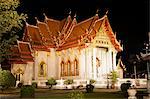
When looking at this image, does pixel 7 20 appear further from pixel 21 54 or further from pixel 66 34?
pixel 66 34

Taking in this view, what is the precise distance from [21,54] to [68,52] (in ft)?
17.8

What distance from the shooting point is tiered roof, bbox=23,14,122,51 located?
108 ft

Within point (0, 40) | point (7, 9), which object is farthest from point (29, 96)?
point (7, 9)

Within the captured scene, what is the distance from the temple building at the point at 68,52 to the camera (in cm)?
3259

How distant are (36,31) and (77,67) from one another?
746cm

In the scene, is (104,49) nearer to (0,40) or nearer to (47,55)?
(47,55)

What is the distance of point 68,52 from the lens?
3484cm

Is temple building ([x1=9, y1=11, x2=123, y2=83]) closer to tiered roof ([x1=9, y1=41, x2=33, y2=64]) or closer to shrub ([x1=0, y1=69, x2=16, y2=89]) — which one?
tiered roof ([x1=9, y1=41, x2=33, y2=64])

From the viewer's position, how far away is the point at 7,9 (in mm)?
19484

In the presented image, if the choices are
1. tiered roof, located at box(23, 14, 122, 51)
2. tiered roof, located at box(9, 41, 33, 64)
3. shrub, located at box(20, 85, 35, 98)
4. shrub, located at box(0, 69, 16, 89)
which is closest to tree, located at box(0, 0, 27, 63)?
shrub, located at box(0, 69, 16, 89)

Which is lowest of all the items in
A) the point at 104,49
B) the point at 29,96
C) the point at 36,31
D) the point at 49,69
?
the point at 29,96

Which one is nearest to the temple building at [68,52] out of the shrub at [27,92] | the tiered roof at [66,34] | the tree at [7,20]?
the tiered roof at [66,34]

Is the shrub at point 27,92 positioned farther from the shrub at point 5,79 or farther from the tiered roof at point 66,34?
the tiered roof at point 66,34

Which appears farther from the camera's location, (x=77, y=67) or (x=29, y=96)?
(x=77, y=67)
